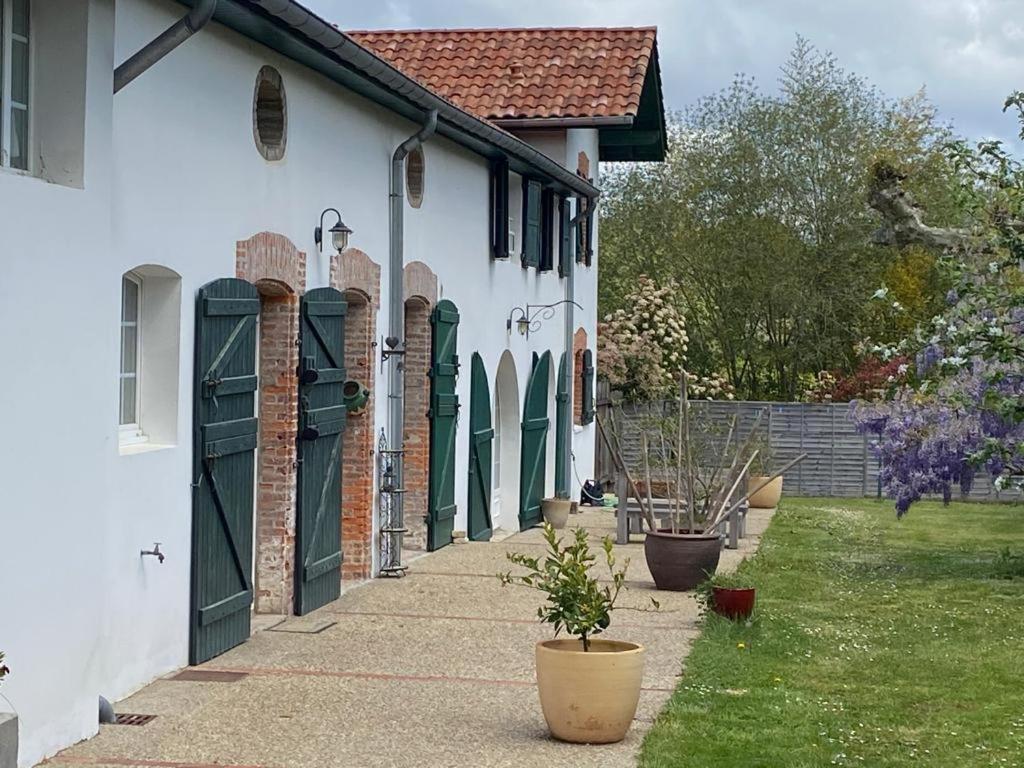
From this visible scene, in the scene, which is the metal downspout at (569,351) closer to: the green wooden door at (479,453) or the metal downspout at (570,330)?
the metal downspout at (570,330)

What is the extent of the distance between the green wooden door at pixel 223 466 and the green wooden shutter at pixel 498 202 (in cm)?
686

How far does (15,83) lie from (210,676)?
3453 millimetres

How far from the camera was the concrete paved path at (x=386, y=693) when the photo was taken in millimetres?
7090

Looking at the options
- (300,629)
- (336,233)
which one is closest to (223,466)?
(300,629)

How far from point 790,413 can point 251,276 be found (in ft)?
59.7

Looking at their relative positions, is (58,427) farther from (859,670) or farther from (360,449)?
(360,449)

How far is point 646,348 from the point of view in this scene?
26984mm

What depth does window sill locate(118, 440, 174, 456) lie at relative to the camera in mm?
8216

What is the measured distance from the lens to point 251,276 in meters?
9.73

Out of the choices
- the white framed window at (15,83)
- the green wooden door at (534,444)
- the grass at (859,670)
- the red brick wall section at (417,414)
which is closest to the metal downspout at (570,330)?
the green wooden door at (534,444)

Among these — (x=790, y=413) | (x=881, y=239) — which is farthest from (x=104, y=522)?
(x=790, y=413)

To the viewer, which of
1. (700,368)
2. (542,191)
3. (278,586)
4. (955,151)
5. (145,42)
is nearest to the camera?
(145,42)

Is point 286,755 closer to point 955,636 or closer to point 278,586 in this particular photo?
point 278,586

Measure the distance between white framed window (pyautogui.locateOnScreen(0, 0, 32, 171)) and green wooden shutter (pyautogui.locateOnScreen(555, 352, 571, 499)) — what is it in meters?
13.8
